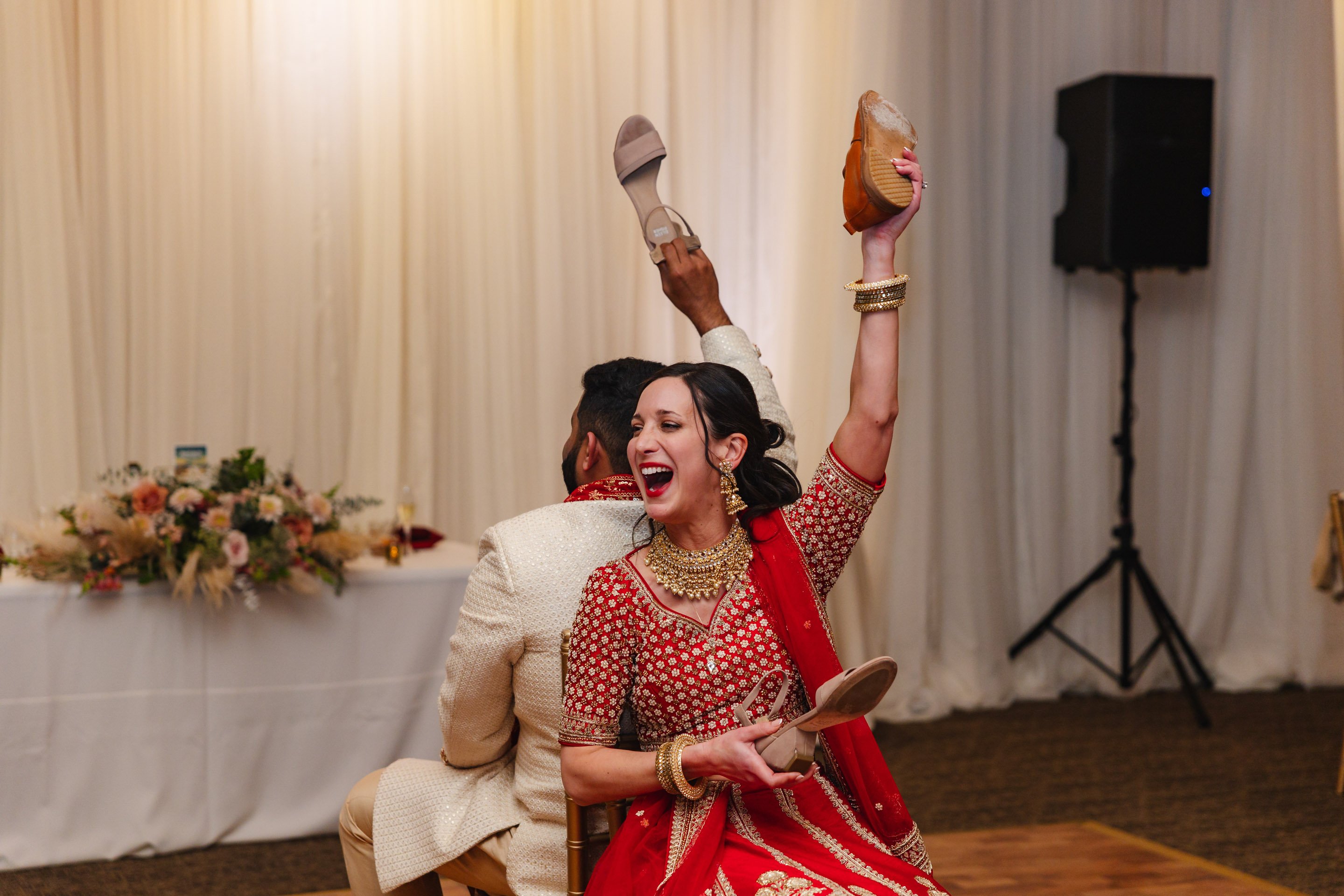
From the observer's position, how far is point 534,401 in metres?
4.81

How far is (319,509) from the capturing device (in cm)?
325

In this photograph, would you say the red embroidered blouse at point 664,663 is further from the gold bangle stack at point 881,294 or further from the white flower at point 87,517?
the white flower at point 87,517

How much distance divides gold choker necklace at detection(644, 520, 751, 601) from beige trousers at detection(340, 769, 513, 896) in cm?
57

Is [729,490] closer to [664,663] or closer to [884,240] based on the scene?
[664,663]

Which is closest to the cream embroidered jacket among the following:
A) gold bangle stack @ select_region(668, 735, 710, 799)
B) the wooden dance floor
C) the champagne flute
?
gold bangle stack @ select_region(668, 735, 710, 799)

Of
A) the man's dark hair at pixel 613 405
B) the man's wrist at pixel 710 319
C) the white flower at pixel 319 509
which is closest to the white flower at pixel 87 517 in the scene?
the white flower at pixel 319 509

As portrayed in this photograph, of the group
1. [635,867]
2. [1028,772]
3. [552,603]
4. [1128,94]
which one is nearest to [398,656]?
[552,603]

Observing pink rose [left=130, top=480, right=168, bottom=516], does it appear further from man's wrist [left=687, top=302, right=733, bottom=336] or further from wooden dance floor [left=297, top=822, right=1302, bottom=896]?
man's wrist [left=687, top=302, right=733, bottom=336]

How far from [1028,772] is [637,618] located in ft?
9.53

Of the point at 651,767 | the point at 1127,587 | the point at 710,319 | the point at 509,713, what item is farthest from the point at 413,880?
the point at 1127,587

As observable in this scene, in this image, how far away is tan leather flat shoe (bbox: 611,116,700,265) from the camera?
1.94 metres

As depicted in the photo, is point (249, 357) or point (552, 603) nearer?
point (552, 603)

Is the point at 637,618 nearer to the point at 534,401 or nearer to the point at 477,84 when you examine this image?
the point at 534,401

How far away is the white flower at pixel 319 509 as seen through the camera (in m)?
3.24
